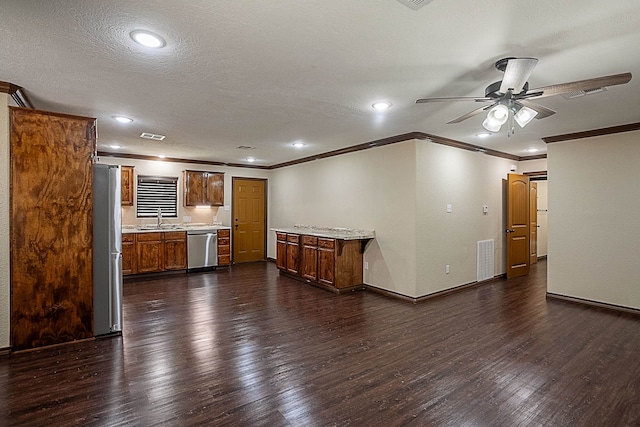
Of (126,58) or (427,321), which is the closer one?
(126,58)

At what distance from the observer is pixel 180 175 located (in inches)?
291

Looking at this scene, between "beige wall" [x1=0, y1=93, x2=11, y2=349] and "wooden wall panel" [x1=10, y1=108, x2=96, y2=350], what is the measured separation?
4cm

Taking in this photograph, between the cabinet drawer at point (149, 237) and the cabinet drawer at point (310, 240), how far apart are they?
9.54 feet

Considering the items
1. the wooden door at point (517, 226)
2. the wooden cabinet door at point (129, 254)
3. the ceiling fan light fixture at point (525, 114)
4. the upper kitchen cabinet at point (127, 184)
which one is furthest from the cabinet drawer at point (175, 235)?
the wooden door at point (517, 226)

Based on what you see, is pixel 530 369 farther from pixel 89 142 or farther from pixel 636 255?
pixel 89 142

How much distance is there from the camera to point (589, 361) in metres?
3.00

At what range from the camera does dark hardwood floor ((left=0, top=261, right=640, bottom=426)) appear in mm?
2219

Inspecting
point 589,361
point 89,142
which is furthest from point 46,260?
point 589,361

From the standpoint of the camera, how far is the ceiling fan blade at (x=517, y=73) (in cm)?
220

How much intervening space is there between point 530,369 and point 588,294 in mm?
2834

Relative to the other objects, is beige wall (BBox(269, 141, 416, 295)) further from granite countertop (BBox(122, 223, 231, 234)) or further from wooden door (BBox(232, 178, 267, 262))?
granite countertop (BBox(122, 223, 231, 234))

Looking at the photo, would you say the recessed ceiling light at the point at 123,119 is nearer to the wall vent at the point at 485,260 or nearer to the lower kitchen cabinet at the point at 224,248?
the lower kitchen cabinet at the point at 224,248

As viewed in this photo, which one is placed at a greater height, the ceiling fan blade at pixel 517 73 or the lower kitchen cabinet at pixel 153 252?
the ceiling fan blade at pixel 517 73

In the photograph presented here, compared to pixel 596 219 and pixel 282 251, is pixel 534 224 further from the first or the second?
pixel 282 251
